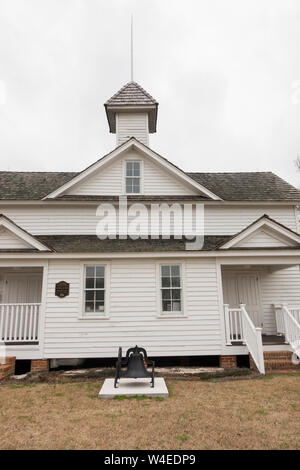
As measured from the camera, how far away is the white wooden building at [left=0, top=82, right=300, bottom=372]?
9.59 meters

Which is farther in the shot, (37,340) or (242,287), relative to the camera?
(242,287)

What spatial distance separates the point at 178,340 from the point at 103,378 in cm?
267

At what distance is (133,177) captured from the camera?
41.7 feet

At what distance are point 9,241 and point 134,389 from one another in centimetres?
639

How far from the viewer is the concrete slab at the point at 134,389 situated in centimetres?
666

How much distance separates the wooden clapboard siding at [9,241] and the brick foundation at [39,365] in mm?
3704

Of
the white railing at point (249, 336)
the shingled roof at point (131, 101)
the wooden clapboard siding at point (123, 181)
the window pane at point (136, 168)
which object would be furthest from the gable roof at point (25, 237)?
the shingled roof at point (131, 101)

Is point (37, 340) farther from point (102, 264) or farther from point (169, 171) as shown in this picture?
point (169, 171)

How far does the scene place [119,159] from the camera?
12773mm

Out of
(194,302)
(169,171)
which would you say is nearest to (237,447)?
(194,302)

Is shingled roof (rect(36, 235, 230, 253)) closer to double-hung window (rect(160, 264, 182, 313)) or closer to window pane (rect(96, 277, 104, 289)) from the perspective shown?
double-hung window (rect(160, 264, 182, 313))

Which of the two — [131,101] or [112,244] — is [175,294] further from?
[131,101]

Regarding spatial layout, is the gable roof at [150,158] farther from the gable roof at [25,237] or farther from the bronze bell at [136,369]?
the bronze bell at [136,369]
